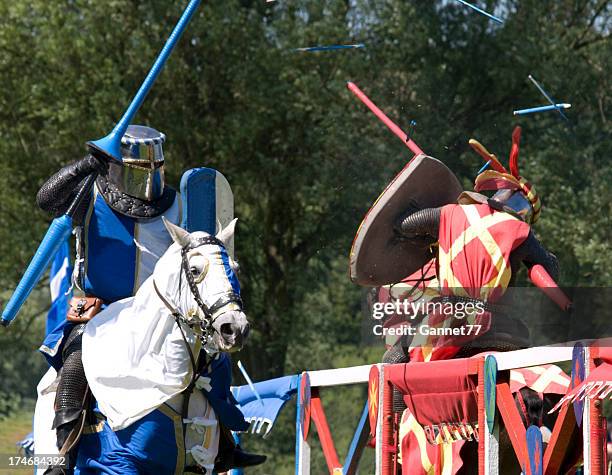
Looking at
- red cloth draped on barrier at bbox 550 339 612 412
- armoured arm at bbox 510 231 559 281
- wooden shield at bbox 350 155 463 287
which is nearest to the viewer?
red cloth draped on barrier at bbox 550 339 612 412

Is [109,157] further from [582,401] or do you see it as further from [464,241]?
[582,401]

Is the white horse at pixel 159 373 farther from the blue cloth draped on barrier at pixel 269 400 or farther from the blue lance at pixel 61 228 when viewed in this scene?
the blue cloth draped on barrier at pixel 269 400

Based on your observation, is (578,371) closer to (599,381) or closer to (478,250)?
(599,381)

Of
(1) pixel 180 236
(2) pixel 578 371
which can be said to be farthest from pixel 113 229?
(2) pixel 578 371

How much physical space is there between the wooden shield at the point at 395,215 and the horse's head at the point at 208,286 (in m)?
1.35

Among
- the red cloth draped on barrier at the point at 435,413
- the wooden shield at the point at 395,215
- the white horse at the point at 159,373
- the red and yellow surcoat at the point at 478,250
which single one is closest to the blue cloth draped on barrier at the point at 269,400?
the wooden shield at the point at 395,215

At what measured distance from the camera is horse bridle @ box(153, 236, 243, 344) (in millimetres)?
4820

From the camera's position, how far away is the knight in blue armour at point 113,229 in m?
5.62

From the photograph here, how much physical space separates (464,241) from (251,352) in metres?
10.4

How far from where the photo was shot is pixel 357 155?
13.2 m

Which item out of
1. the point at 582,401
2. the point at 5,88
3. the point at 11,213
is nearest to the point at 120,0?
the point at 5,88

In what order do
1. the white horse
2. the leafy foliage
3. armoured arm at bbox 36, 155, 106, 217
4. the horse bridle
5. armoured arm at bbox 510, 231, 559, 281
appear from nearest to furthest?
the horse bridle → the white horse → armoured arm at bbox 36, 155, 106, 217 → armoured arm at bbox 510, 231, 559, 281 → the leafy foliage

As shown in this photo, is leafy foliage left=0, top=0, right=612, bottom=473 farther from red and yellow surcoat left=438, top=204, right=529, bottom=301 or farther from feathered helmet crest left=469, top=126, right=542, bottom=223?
red and yellow surcoat left=438, top=204, right=529, bottom=301

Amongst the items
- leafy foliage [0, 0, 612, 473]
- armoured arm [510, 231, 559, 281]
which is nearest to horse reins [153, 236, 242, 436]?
armoured arm [510, 231, 559, 281]
